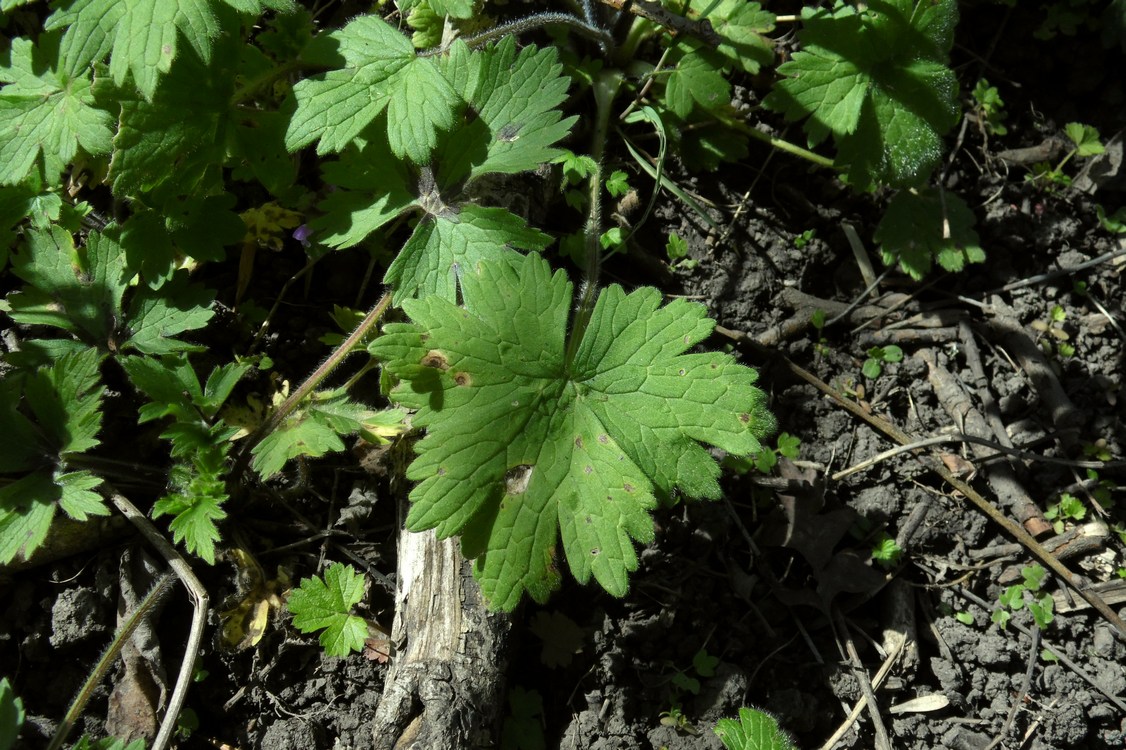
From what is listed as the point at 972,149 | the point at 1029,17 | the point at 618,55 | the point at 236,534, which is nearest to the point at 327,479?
the point at 236,534

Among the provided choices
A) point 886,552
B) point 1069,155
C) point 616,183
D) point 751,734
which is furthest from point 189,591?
point 1069,155

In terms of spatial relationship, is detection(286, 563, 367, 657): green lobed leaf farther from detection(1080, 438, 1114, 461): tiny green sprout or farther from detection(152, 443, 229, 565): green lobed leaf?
detection(1080, 438, 1114, 461): tiny green sprout

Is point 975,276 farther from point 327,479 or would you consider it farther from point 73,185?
point 73,185

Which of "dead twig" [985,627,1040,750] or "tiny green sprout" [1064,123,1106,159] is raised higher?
"tiny green sprout" [1064,123,1106,159]

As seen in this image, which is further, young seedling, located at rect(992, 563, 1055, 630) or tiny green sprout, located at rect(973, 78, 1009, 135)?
tiny green sprout, located at rect(973, 78, 1009, 135)

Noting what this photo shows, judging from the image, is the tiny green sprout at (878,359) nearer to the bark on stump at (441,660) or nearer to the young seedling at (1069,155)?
the young seedling at (1069,155)

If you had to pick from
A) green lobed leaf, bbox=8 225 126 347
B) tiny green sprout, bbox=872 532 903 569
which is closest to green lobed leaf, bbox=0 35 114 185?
green lobed leaf, bbox=8 225 126 347
